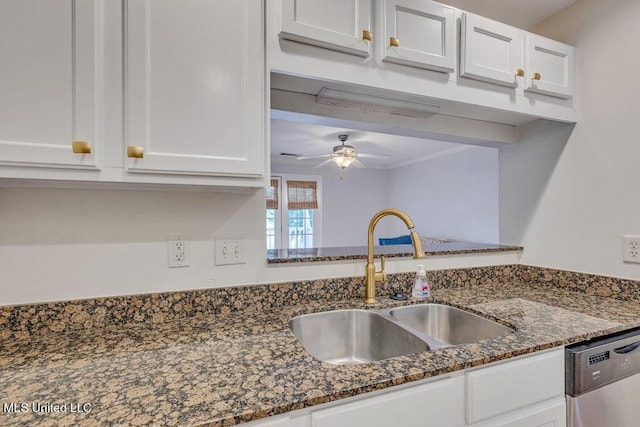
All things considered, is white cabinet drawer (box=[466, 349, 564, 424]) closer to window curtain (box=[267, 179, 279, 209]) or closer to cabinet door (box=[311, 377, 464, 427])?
cabinet door (box=[311, 377, 464, 427])

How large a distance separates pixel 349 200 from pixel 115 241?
500 cm

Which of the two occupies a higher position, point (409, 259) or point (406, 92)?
point (406, 92)

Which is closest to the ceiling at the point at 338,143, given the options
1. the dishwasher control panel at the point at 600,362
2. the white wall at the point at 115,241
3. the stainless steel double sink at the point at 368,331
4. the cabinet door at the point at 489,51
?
the cabinet door at the point at 489,51

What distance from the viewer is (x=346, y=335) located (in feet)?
4.33

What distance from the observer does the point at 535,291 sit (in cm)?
166

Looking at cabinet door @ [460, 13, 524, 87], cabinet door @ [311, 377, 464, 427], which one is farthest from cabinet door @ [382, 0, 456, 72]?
cabinet door @ [311, 377, 464, 427]

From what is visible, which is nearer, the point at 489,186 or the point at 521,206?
the point at 521,206

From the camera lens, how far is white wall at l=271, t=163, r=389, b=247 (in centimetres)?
580

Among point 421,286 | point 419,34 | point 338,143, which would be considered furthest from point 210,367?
point 338,143

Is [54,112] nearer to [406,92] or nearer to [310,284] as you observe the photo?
[310,284]

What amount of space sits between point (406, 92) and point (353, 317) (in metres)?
0.94

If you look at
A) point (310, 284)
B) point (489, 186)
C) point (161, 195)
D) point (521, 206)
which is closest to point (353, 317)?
point (310, 284)

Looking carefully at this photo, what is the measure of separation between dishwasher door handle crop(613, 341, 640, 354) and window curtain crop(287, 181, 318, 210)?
477cm

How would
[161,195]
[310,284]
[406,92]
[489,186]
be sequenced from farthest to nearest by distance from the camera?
[489,186], [310,284], [406,92], [161,195]
